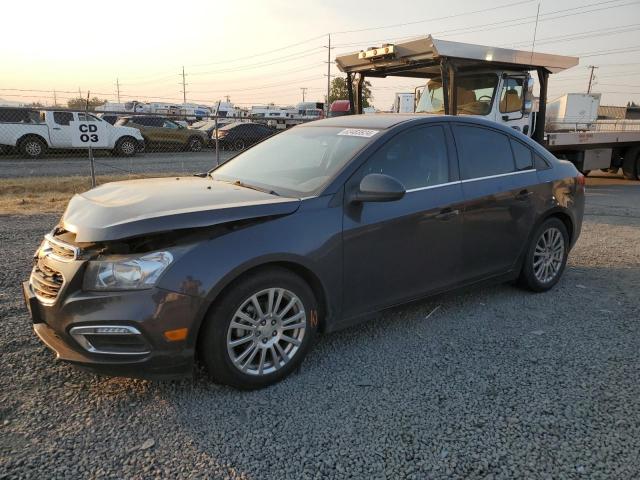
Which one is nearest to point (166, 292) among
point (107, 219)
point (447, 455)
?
point (107, 219)

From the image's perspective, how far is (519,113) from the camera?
915 centimetres

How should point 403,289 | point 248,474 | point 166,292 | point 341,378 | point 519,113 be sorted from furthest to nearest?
point 519,113
point 403,289
point 341,378
point 166,292
point 248,474

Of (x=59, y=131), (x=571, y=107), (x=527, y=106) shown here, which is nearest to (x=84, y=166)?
(x=59, y=131)

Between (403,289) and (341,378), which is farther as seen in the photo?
(403,289)

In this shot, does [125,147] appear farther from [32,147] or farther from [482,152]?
[482,152]

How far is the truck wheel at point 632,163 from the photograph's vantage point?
1437cm

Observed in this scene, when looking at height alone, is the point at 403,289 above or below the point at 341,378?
above

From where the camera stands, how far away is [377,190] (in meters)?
3.18

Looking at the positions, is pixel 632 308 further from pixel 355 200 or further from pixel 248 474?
pixel 248 474

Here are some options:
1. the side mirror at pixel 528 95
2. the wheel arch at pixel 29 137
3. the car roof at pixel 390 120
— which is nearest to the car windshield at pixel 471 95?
the side mirror at pixel 528 95

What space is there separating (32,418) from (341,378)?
1.77 meters

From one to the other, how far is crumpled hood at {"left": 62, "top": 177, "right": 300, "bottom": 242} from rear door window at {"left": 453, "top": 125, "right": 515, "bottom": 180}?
1.68 metres

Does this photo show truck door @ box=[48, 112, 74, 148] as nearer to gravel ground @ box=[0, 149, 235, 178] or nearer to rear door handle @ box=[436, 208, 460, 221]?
gravel ground @ box=[0, 149, 235, 178]

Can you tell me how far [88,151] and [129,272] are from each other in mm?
16963
